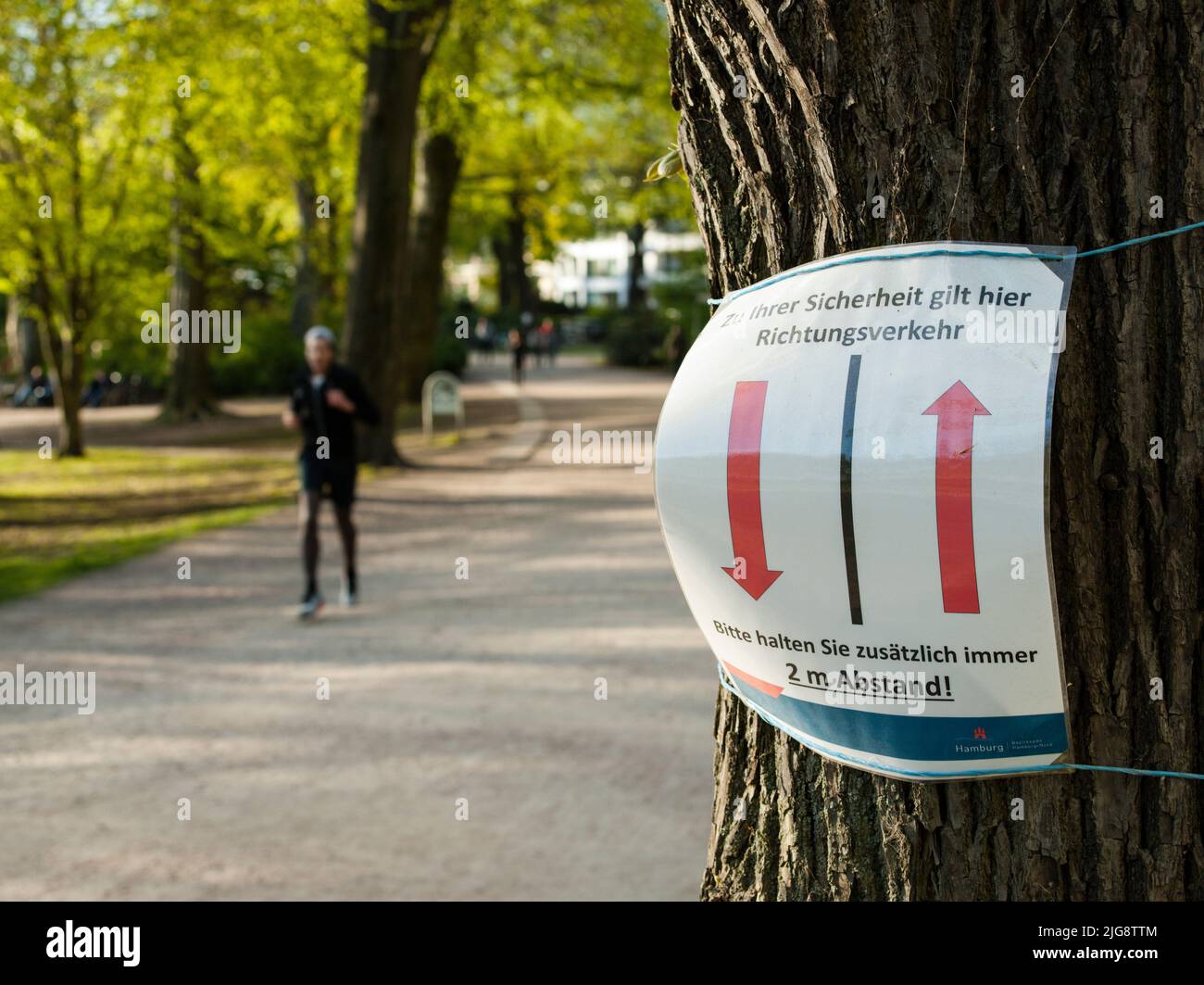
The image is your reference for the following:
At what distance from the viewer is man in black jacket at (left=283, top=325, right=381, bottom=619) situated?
10.1 m

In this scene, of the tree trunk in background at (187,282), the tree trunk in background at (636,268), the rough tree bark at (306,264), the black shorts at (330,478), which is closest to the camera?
the black shorts at (330,478)

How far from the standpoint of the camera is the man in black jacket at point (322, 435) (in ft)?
33.2

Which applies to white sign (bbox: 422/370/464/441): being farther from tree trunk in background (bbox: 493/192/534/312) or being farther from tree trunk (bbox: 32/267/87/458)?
tree trunk in background (bbox: 493/192/534/312)

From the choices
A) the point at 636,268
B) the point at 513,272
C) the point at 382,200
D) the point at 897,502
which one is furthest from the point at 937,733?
the point at 513,272

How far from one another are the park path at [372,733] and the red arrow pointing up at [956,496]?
Answer: 3433 mm

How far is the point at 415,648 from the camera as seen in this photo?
30.5 ft

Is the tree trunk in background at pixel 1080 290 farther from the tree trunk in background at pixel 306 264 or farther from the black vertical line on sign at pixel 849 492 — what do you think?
the tree trunk in background at pixel 306 264

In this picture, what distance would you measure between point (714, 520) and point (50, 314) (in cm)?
2159

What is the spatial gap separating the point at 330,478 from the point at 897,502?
28.0 feet

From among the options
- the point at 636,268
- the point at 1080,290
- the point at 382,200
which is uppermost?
the point at 636,268

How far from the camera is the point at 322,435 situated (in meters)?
10.2

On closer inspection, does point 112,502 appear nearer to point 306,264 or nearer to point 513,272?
point 306,264

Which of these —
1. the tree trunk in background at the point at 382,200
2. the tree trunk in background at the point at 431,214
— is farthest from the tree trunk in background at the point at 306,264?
the tree trunk in background at the point at 382,200

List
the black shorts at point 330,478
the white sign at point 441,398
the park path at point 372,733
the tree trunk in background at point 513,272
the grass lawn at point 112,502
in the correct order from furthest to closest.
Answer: the tree trunk in background at point 513,272 < the white sign at point 441,398 < the grass lawn at point 112,502 < the black shorts at point 330,478 < the park path at point 372,733
